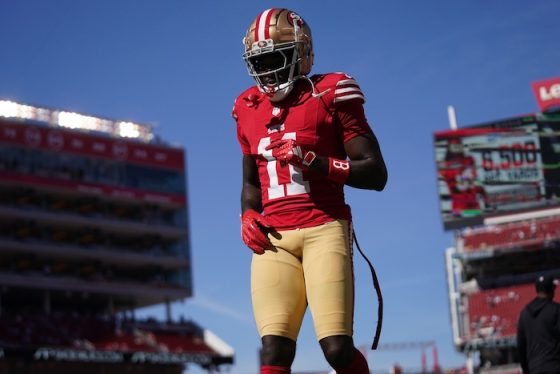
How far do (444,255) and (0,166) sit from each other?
24135 millimetres

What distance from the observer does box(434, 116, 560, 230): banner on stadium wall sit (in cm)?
4844

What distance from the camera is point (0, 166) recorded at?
5631cm

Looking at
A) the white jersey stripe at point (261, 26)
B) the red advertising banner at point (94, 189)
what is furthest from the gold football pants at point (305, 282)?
the red advertising banner at point (94, 189)

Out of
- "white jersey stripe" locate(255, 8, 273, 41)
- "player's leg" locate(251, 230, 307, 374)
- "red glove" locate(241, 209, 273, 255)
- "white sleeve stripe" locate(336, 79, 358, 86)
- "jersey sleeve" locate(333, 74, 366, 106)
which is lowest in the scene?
"player's leg" locate(251, 230, 307, 374)

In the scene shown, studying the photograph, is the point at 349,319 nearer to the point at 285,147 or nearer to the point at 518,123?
the point at 285,147

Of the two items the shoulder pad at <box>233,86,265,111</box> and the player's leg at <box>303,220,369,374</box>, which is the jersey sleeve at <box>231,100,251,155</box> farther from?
the player's leg at <box>303,220,369,374</box>

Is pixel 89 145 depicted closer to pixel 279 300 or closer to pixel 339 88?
pixel 339 88

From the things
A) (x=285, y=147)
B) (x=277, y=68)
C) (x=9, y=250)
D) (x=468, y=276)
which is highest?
(x=9, y=250)

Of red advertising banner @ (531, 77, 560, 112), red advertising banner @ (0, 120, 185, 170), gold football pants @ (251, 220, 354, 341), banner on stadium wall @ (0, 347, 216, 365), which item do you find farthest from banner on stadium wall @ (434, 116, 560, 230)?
gold football pants @ (251, 220, 354, 341)

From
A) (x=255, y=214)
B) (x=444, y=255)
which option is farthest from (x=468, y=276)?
(x=255, y=214)

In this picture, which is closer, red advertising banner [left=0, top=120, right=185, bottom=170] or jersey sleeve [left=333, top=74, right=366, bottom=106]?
jersey sleeve [left=333, top=74, right=366, bottom=106]

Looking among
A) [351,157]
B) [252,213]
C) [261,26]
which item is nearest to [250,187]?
[252,213]

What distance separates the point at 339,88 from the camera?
5535 millimetres

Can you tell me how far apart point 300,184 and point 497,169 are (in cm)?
4512
